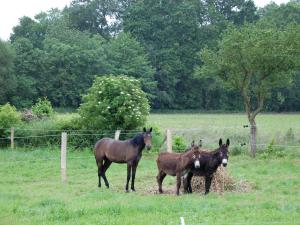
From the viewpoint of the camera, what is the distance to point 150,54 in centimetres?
7262

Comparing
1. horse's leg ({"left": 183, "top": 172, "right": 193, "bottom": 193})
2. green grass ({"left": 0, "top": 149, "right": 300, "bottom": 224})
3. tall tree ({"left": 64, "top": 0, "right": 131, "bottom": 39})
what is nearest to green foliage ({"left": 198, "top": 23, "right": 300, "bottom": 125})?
green grass ({"left": 0, "top": 149, "right": 300, "bottom": 224})

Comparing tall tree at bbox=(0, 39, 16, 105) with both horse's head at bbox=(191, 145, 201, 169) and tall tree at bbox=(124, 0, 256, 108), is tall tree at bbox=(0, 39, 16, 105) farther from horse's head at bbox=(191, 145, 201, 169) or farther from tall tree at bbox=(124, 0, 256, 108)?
horse's head at bbox=(191, 145, 201, 169)

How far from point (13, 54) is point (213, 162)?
4638cm

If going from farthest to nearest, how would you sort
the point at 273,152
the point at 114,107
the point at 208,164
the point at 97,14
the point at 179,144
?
the point at 97,14 < the point at 114,107 < the point at 179,144 < the point at 273,152 < the point at 208,164

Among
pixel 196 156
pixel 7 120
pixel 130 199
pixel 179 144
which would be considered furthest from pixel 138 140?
pixel 7 120

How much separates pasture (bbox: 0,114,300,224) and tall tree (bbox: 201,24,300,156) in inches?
203

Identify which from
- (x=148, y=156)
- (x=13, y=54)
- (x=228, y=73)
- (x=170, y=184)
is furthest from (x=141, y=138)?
(x=13, y=54)

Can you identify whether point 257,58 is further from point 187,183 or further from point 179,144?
point 187,183

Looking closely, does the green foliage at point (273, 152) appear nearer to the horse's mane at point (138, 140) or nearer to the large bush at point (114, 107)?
the large bush at point (114, 107)

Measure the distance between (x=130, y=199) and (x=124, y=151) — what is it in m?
2.74

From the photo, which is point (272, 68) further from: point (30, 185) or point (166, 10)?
point (166, 10)

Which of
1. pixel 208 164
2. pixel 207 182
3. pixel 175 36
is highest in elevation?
pixel 175 36

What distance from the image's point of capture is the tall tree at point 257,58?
969 inches

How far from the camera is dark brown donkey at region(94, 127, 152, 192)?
15.0 meters
